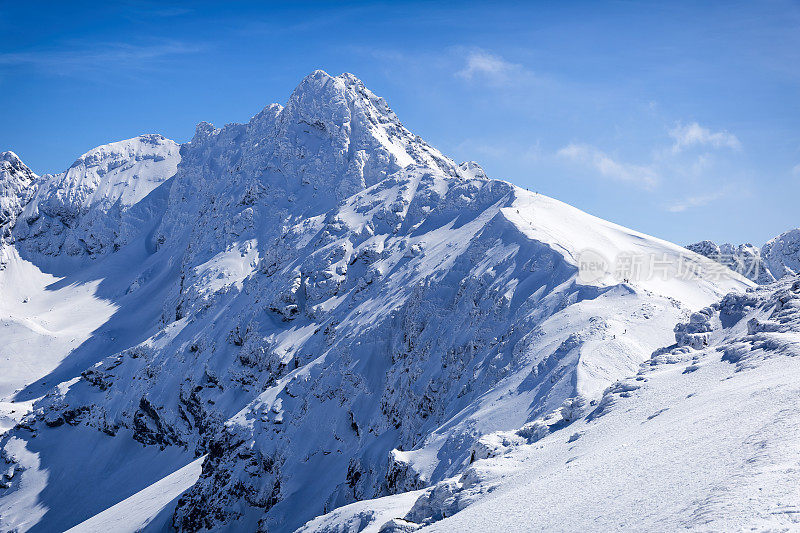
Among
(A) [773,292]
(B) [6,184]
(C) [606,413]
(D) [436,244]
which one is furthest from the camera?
(B) [6,184]

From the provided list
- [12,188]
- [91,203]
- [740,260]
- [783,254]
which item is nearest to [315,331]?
[740,260]

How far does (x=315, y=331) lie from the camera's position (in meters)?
76.4

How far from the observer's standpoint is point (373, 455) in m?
54.4

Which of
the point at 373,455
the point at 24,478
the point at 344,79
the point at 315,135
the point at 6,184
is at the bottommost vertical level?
the point at 373,455

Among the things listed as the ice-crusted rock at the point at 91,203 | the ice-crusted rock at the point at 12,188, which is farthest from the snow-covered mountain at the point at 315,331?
the ice-crusted rock at the point at 12,188

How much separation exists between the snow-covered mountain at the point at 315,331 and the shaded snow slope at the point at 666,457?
68cm

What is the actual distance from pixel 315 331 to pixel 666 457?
205 ft

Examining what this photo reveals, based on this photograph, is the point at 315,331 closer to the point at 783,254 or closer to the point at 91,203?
the point at 783,254

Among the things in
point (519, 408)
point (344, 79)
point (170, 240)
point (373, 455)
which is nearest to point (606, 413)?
point (519, 408)

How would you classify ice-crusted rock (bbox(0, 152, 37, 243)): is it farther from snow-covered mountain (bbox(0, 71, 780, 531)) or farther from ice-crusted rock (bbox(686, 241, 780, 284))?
ice-crusted rock (bbox(686, 241, 780, 284))

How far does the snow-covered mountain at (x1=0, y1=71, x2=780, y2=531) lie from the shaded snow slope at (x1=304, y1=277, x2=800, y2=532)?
684 mm

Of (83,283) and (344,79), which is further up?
(344,79)

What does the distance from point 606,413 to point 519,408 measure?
38.3 ft

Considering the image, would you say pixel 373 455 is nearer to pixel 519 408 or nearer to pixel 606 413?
pixel 519 408
